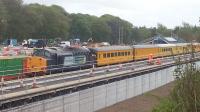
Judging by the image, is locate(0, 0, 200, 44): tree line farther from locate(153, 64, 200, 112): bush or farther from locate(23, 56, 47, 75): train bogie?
locate(153, 64, 200, 112): bush

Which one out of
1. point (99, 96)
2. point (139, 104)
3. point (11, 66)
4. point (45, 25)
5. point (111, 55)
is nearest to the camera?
point (11, 66)

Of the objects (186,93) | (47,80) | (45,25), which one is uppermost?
(45,25)

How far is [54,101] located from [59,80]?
533cm

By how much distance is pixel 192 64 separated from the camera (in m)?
16.1

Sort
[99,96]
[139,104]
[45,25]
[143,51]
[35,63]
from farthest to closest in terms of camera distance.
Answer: [45,25]
[143,51]
[139,104]
[35,63]
[99,96]

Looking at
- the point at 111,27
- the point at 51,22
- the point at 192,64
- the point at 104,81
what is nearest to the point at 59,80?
the point at 104,81

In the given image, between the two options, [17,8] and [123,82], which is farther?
[17,8]

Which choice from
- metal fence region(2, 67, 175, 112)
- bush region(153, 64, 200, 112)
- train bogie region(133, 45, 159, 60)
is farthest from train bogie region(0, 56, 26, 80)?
train bogie region(133, 45, 159, 60)

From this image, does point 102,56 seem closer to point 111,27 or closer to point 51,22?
point 51,22

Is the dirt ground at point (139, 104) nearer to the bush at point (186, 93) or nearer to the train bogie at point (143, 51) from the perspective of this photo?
the train bogie at point (143, 51)

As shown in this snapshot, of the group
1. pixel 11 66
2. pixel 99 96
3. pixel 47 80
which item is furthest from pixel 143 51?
pixel 47 80

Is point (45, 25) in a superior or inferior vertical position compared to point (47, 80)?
superior

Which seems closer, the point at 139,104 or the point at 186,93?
the point at 186,93

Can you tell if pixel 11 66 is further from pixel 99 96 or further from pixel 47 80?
pixel 99 96
